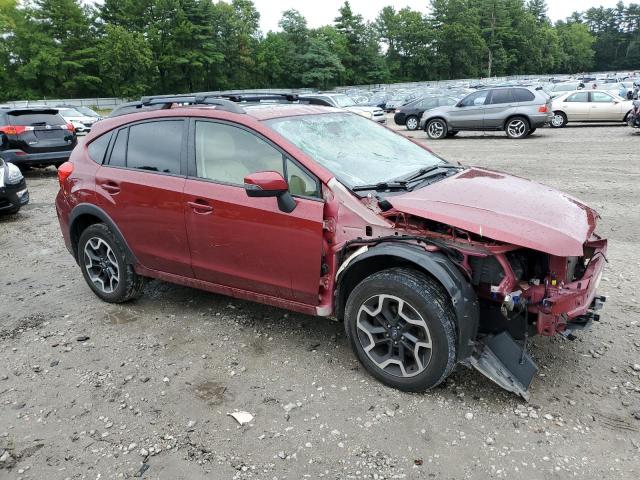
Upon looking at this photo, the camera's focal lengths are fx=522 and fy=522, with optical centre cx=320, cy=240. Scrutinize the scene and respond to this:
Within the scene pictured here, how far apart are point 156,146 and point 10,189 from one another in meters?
5.65

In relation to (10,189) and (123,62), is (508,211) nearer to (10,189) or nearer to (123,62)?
(10,189)

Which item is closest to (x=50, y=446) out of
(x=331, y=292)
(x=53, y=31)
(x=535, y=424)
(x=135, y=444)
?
(x=135, y=444)

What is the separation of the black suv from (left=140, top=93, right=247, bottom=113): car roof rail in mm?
9061

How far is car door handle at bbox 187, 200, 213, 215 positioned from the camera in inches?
150

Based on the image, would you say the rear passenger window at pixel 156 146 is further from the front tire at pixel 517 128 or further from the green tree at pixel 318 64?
the green tree at pixel 318 64

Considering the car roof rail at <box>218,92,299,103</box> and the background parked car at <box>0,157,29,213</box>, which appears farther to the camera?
the background parked car at <box>0,157,29,213</box>

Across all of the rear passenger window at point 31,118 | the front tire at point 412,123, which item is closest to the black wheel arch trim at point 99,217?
the rear passenger window at point 31,118

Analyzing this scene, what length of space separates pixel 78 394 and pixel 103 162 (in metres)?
2.12

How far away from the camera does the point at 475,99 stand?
17484 millimetres

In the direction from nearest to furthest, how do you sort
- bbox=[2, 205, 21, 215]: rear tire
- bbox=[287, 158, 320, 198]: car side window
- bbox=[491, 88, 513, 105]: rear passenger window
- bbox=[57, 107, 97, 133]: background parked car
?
bbox=[287, 158, 320, 198]: car side window, bbox=[2, 205, 21, 215]: rear tire, bbox=[491, 88, 513, 105]: rear passenger window, bbox=[57, 107, 97, 133]: background parked car

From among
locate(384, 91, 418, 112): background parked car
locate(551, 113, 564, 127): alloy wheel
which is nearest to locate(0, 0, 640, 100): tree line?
locate(384, 91, 418, 112): background parked car

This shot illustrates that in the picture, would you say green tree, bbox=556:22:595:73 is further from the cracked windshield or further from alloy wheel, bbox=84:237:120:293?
alloy wheel, bbox=84:237:120:293

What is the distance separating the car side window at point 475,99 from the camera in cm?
1720

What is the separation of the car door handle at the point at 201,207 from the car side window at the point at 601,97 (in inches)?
747
